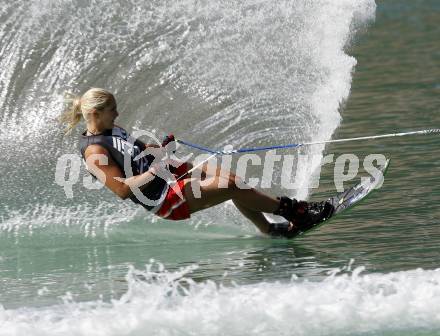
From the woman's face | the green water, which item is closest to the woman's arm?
the woman's face

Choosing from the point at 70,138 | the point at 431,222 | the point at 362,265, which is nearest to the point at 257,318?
the point at 362,265

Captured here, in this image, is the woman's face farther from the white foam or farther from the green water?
the white foam

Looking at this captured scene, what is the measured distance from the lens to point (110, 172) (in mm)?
6074

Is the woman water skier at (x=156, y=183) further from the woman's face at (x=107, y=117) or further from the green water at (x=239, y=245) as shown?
the green water at (x=239, y=245)

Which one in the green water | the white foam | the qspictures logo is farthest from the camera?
the qspictures logo

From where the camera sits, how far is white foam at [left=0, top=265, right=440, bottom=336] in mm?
4883

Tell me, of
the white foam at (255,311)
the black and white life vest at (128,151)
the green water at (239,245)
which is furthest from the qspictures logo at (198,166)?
the white foam at (255,311)

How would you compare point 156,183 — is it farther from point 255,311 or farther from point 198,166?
point 255,311

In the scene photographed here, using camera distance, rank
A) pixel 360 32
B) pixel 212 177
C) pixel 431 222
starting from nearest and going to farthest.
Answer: pixel 212 177 → pixel 431 222 → pixel 360 32

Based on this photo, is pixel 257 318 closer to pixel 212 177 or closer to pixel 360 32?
pixel 212 177

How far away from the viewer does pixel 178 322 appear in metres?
4.97

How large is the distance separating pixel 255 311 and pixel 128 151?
1621 millimetres

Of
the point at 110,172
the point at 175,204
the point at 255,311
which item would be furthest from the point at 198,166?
the point at 255,311

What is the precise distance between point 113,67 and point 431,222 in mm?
2998
